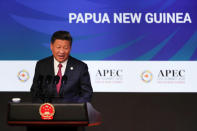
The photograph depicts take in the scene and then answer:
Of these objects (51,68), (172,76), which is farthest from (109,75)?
(51,68)

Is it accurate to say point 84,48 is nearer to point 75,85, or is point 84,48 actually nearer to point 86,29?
point 86,29

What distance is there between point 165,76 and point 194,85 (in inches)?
15.1

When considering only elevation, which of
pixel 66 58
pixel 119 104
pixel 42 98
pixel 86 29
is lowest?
pixel 119 104

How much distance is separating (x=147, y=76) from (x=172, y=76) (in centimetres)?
32

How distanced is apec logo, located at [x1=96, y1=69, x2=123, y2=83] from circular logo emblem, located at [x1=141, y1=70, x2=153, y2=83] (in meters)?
0.28

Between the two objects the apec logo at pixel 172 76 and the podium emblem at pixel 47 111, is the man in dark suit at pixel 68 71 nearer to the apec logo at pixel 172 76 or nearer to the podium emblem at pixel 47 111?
the podium emblem at pixel 47 111

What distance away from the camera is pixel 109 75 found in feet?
14.3

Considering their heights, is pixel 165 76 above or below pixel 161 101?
above

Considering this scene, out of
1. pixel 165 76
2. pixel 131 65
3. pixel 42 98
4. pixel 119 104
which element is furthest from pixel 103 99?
pixel 42 98

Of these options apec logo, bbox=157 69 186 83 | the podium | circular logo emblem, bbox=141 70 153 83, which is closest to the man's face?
the podium

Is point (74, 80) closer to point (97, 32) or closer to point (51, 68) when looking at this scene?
point (51, 68)

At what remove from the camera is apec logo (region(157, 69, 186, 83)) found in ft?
14.2

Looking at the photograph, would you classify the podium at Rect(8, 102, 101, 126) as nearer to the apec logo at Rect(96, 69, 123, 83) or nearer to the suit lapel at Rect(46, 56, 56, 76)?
the suit lapel at Rect(46, 56, 56, 76)

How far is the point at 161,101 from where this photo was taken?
4375 mm
